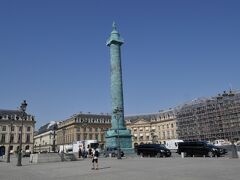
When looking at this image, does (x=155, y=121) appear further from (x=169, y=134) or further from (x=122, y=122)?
(x=122, y=122)

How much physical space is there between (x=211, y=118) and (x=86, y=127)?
51098 millimetres

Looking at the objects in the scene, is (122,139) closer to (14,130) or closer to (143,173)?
(143,173)

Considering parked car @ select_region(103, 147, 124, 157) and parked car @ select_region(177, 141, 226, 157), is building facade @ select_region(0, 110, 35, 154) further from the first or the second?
parked car @ select_region(177, 141, 226, 157)

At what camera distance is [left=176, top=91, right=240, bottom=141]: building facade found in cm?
7625

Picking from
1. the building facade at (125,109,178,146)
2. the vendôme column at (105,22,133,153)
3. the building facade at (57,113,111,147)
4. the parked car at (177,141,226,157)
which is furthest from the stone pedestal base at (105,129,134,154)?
the building facade at (125,109,178,146)

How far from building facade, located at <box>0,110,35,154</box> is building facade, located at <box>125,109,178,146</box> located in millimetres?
40679

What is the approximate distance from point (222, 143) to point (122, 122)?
31.4 metres

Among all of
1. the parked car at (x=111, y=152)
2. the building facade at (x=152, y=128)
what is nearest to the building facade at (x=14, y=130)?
the building facade at (x=152, y=128)

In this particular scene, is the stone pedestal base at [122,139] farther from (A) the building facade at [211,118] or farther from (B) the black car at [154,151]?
(A) the building facade at [211,118]

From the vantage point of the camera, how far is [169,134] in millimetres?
113812

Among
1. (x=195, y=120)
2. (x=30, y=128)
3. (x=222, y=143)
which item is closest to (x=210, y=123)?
(x=195, y=120)

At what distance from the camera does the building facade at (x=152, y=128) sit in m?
116

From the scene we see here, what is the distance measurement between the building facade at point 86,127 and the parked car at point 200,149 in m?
74.3

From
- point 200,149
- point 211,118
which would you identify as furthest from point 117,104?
point 211,118
